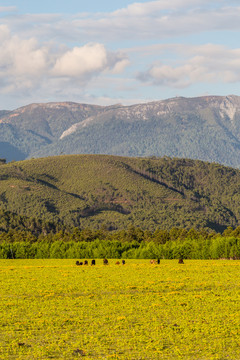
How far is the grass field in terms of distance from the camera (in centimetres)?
2418

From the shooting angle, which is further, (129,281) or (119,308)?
(129,281)

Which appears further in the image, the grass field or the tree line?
the tree line

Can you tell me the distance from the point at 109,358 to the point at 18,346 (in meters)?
4.71

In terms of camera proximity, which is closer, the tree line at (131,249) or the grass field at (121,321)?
the grass field at (121,321)

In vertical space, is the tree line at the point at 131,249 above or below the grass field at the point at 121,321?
below

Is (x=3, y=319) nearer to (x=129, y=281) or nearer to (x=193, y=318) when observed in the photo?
(x=193, y=318)

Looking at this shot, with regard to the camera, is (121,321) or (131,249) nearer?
(121,321)

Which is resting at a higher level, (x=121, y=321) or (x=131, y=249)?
(x=121, y=321)

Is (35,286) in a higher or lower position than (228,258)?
higher

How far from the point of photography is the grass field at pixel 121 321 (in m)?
24.2

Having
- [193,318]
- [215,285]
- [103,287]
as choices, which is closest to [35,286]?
[103,287]

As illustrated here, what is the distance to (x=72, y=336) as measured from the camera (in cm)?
2720

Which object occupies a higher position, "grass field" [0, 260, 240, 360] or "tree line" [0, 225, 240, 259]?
"grass field" [0, 260, 240, 360]

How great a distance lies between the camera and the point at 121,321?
3092 centimetres
